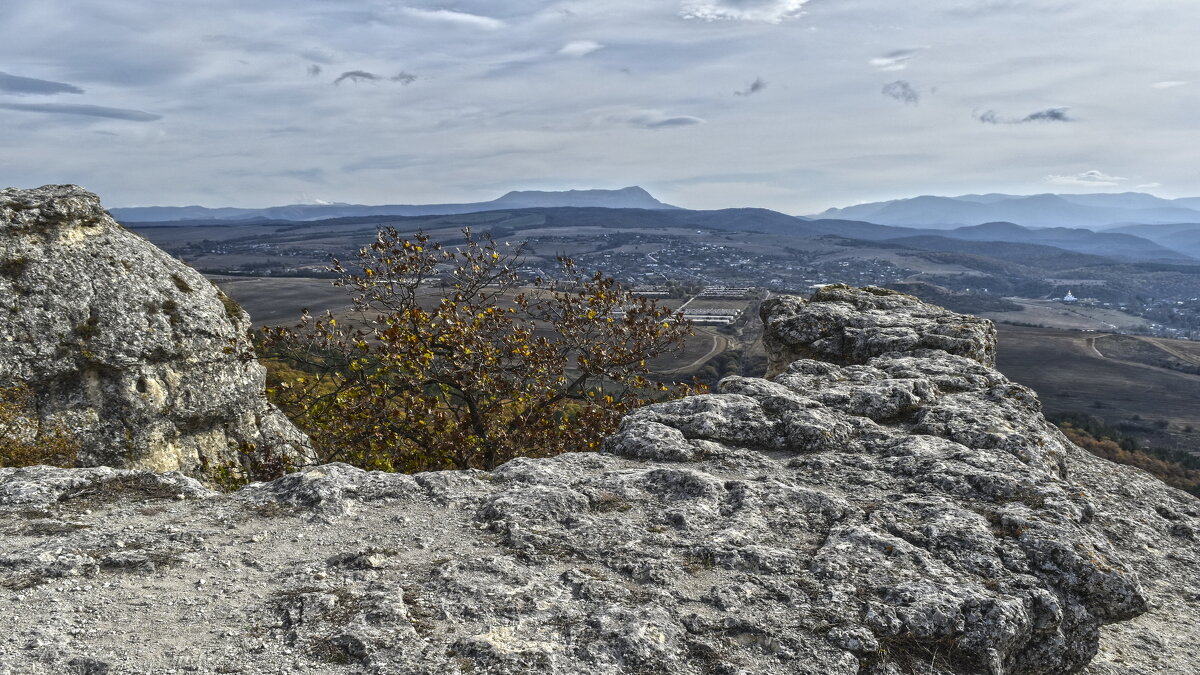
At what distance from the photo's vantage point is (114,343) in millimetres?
12836

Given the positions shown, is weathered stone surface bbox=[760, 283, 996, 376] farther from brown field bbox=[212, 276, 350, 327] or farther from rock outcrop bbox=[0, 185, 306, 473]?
brown field bbox=[212, 276, 350, 327]

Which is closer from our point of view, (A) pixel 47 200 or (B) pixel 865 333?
(A) pixel 47 200

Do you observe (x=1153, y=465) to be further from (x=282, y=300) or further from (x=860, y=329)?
(x=282, y=300)

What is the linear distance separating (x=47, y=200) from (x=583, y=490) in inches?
481

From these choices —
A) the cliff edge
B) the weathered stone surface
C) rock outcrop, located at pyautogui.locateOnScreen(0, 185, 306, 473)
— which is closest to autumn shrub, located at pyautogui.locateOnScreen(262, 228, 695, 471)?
rock outcrop, located at pyautogui.locateOnScreen(0, 185, 306, 473)

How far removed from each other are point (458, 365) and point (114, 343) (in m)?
6.20

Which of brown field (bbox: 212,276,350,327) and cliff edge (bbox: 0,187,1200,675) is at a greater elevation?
cliff edge (bbox: 0,187,1200,675)

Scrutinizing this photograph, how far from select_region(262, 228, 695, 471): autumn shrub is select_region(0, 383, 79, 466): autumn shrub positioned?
415 cm

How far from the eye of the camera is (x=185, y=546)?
647cm

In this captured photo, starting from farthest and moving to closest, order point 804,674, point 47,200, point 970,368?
point 47,200, point 970,368, point 804,674

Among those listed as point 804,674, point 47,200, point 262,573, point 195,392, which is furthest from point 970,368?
point 47,200

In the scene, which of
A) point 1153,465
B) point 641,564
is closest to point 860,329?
point 641,564

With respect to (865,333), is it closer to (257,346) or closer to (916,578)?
(916,578)

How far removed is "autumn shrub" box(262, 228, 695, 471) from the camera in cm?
1509
